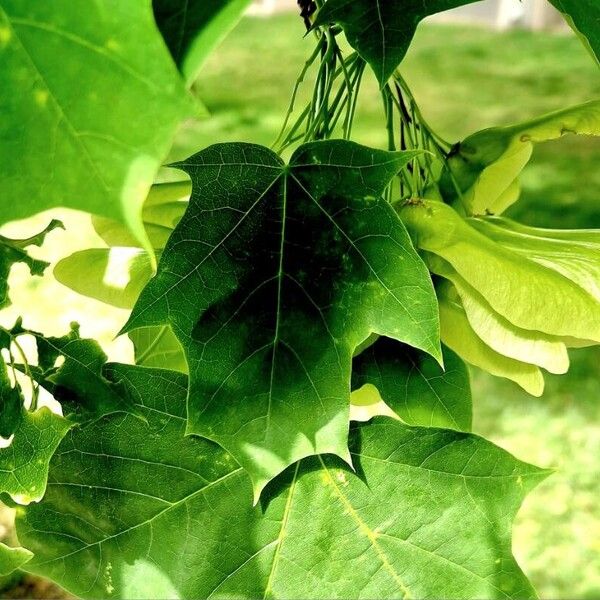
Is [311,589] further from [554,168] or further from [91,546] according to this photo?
[554,168]

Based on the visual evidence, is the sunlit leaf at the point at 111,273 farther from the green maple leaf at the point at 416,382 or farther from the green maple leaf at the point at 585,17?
the green maple leaf at the point at 585,17

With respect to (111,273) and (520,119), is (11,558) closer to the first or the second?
(111,273)

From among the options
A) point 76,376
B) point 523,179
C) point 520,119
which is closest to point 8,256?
point 76,376

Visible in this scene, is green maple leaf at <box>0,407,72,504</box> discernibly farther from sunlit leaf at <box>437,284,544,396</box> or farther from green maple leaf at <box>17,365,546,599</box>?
sunlit leaf at <box>437,284,544,396</box>

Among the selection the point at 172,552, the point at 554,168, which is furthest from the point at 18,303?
the point at 172,552

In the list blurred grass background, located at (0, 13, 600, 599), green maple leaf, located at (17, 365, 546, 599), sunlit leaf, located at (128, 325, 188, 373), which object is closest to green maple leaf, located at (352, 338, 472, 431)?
green maple leaf, located at (17, 365, 546, 599)

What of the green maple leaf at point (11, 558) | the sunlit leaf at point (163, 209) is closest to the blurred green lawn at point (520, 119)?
the sunlit leaf at point (163, 209)
